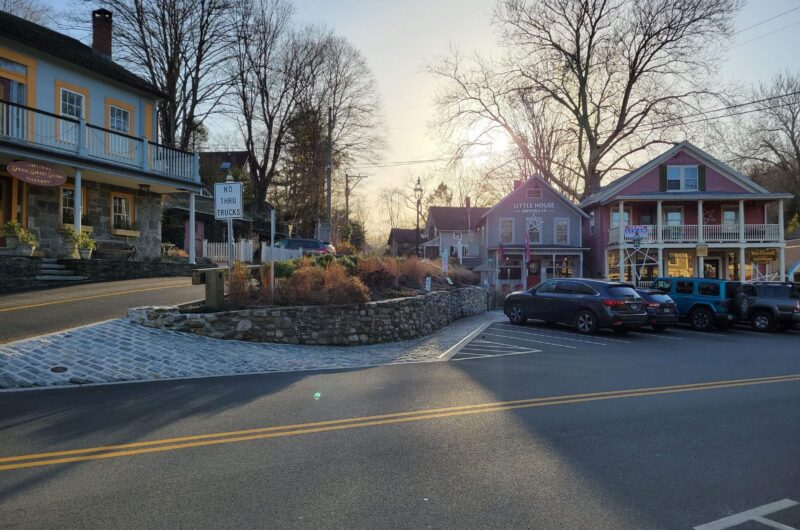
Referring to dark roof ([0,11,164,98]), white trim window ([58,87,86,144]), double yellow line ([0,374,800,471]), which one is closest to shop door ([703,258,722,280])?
double yellow line ([0,374,800,471])

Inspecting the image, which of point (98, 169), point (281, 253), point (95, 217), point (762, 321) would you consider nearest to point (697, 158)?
point (762, 321)

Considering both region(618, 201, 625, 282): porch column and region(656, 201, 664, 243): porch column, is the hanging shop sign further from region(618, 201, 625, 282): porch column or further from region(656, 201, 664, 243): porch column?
region(618, 201, 625, 282): porch column

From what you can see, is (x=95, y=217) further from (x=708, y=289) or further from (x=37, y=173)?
(x=708, y=289)

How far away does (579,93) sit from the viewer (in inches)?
1676

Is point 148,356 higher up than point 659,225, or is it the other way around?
point 659,225

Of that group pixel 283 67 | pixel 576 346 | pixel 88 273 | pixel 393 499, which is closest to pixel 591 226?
pixel 283 67

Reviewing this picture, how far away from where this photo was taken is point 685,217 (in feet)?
119

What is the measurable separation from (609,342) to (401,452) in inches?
450

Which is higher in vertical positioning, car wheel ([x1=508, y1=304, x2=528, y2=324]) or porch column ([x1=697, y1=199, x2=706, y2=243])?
porch column ([x1=697, y1=199, x2=706, y2=243])

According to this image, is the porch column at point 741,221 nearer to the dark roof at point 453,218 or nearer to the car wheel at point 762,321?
the car wheel at point 762,321

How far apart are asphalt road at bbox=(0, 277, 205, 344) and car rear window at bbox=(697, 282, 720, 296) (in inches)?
667

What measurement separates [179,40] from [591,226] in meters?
30.4

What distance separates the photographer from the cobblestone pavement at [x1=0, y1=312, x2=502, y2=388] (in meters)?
8.60

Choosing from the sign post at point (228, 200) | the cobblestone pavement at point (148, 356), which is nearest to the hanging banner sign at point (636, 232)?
the cobblestone pavement at point (148, 356)
